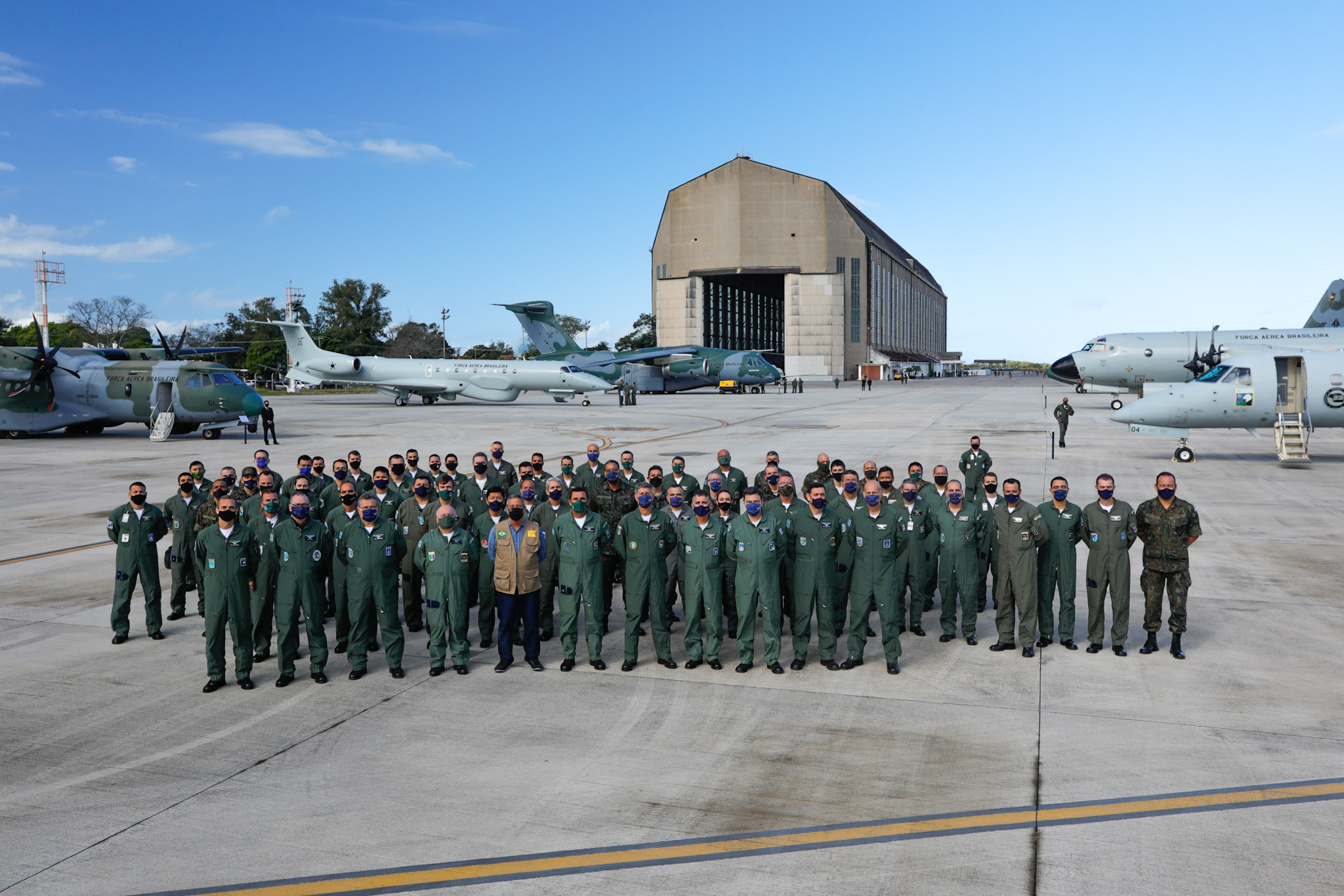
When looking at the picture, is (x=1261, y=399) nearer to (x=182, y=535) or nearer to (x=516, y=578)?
(x=516, y=578)

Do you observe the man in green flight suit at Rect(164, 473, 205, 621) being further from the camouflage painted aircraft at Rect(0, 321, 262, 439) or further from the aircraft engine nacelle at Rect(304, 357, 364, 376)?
the aircraft engine nacelle at Rect(304, 357, 364, 376)

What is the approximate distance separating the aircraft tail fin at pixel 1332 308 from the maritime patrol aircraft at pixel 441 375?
3515cm

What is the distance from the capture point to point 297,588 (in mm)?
8203

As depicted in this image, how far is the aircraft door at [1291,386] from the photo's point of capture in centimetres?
2195

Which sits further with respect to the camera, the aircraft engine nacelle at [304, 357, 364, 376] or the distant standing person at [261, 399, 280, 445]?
the aircraft engine nacelle at [304, 357, 364, 376]

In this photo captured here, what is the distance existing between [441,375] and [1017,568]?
46.1m

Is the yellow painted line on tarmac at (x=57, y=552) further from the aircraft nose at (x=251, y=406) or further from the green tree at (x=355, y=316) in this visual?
the green tree at (x=355, y=316)

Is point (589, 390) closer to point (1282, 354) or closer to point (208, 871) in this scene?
point (1282, 354)

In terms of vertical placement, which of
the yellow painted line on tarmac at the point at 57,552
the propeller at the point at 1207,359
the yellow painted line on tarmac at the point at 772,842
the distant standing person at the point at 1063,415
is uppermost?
A: the propeller at the point at 1207,359

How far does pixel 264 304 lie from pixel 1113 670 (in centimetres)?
14061

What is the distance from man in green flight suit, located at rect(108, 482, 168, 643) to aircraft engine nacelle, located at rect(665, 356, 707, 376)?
54.6m

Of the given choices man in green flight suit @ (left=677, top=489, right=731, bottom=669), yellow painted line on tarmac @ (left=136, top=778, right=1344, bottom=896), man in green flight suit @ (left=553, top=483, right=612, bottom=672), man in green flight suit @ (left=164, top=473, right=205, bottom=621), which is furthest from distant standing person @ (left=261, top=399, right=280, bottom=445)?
yellow painted line on tarmac @ (left=136, top=778, right=1344, bottom=896)

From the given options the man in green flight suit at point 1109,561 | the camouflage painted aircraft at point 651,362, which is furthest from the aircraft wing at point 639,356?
the man in green flight suit at point 1109,561

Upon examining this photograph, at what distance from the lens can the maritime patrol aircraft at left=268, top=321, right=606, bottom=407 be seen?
164 feet
